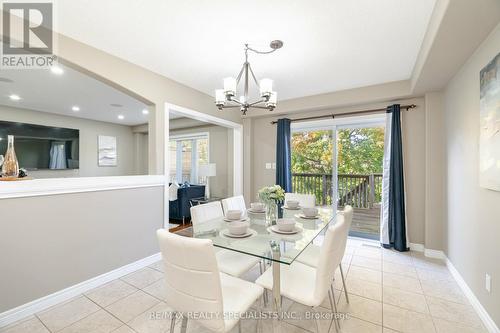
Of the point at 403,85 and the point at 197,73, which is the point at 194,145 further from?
the point at 403,85

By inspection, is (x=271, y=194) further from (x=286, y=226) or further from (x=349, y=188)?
(x=349, y=188)

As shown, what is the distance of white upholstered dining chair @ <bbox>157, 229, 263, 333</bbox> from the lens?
107 centimetres

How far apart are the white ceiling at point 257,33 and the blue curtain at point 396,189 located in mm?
732

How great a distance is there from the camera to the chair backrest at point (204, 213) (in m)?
2.17

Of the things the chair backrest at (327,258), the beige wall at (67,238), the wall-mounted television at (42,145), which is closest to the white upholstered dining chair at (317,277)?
the chair backrest at (327,258)

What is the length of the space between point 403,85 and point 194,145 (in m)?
4.85

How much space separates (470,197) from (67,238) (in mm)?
3911

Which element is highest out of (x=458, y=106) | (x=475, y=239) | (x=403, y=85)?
(x=403, y=85)

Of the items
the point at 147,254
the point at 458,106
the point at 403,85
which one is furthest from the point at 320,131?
the point at 147,254

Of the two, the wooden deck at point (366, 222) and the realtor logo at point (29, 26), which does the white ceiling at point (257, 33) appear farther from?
the wooden deck at point (366, 222)

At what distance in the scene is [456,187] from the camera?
8.18ft

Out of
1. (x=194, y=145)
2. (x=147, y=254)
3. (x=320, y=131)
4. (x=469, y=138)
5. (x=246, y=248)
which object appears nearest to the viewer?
(x=246, y=248)

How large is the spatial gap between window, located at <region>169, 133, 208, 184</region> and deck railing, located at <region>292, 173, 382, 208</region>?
2.97 m

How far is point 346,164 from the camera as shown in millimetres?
3973
